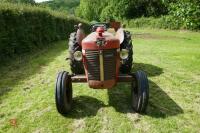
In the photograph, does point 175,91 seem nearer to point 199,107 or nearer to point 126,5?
point 199,107

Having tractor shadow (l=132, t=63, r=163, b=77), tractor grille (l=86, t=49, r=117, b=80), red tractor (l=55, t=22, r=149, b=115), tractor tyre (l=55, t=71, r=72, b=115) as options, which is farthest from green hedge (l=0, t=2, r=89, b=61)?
tractor grille (l=86, t=49, r=117, b=80)

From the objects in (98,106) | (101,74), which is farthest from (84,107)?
(101,74)

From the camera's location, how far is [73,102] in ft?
25.6

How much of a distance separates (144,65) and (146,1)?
51.7 meters

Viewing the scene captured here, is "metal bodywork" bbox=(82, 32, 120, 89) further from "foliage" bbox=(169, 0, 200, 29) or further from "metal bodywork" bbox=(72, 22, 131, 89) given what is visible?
"foliage" bbox=(169, 0, 200, 29)

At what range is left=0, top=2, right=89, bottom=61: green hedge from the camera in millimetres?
12930

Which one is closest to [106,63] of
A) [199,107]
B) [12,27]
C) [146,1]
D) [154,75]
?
[199,107]

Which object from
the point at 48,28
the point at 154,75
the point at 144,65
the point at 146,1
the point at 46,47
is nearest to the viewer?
the point at 154,75

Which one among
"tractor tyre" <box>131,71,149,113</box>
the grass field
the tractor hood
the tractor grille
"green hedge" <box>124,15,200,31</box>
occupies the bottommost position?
"green hedge" <box>124,15,200,31</box>

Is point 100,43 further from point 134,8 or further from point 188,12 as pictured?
point 134,8

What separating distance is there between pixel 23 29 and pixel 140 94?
9.22 metres

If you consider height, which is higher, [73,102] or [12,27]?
[12,27]

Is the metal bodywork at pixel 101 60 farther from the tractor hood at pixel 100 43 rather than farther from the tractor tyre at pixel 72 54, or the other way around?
the tractor tyre at pixel 72 54

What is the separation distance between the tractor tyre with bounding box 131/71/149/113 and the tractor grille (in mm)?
524
